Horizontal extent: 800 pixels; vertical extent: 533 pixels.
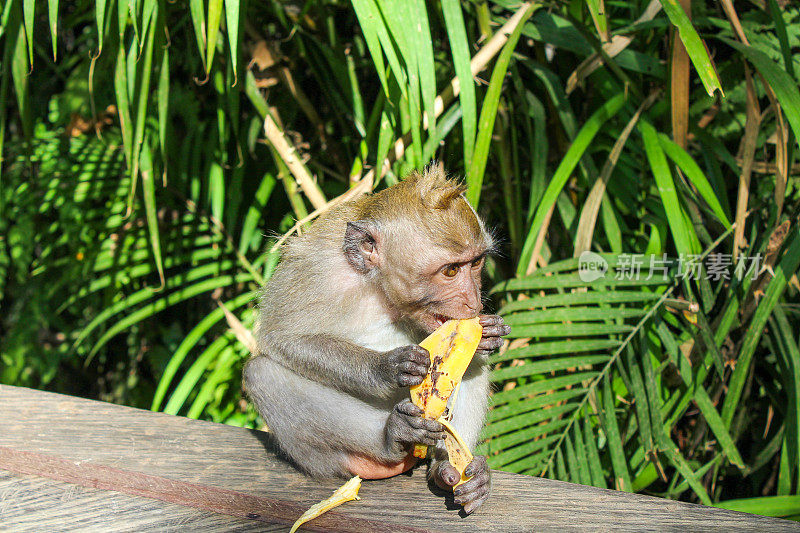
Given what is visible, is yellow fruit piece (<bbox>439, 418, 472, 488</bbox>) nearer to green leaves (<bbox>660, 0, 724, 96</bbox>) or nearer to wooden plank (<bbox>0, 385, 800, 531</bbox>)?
wooden plank (<bbox>0, 385, 800, 531</bbox>)

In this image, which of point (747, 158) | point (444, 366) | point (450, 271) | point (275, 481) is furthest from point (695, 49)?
point (275, 481)

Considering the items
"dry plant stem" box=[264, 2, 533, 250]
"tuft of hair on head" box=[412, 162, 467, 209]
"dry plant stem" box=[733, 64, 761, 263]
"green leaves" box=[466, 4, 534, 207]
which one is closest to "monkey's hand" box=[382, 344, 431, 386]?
"tuft of hair on head" box=[412, 162, 467, 209]

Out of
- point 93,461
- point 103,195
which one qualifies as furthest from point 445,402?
point 103,195

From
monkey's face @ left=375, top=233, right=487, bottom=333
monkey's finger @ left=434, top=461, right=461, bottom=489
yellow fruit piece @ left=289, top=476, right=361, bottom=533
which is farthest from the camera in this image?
monkey's face @ left=375, top=233, right=487, bottom=333

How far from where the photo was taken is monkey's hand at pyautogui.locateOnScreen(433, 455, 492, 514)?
71.8 inches

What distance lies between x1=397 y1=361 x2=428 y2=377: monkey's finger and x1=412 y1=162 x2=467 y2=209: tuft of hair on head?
516 millimetres

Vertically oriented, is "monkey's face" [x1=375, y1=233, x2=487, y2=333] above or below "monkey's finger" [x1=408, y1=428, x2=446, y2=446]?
above

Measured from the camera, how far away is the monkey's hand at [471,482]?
182 cm

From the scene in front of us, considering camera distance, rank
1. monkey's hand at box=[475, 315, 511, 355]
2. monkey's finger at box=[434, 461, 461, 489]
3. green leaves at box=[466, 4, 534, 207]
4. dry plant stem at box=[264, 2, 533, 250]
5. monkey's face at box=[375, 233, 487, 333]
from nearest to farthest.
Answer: monkey's finger at box=[434, 461, 461, 489] < monkey's hand at box=[475, 315, 511, 355] < monkey's face at box=[375, 233, 487, 333] < green leaves at box=[466, 4, 534, 207] < dry plant stem at box=[264, 2, 533, 250]

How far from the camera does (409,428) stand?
6.15ft

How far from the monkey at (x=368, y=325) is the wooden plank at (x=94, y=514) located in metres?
0.33

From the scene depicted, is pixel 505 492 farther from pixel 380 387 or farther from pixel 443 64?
pixel 443 64

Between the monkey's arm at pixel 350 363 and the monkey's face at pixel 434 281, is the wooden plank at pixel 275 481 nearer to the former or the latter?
the monkey's arm at pixel 350 363

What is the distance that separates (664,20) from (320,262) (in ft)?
5.72
